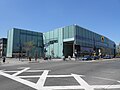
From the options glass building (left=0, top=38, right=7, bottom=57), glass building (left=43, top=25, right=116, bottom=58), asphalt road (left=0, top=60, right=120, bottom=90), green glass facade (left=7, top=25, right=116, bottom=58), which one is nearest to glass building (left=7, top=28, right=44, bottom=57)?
green glass facade (left=7, top=25, right=116, bottom=58)

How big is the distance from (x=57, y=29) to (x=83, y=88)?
73624 mm

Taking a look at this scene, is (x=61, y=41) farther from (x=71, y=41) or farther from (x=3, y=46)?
(x=3, y=46)

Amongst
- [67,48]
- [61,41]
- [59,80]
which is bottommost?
[59,80]

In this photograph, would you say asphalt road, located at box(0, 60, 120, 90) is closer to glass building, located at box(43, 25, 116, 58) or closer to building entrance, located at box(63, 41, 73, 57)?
glass building, located at box(43, 25, 116, 58)

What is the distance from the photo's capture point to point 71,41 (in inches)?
2901

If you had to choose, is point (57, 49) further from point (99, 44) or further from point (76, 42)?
point (99, 44)

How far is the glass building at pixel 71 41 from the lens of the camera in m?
72.1

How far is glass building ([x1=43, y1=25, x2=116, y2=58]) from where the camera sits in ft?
236

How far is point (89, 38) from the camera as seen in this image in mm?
80125

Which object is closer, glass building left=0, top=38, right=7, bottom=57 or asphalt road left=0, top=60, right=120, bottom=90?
asphalt road left=0, top=60, right=120, bottom=90

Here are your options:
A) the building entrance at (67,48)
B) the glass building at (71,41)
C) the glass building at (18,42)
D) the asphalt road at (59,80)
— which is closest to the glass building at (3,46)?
Result: the glass building at (18,42)

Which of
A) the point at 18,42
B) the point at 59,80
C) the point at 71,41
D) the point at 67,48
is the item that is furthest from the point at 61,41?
the point at 59,80

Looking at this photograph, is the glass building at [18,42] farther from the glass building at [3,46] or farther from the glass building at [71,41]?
the glass building at [3,46]

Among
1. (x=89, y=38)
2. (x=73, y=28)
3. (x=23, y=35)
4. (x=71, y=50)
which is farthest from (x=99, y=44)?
(x=23, y=35)
